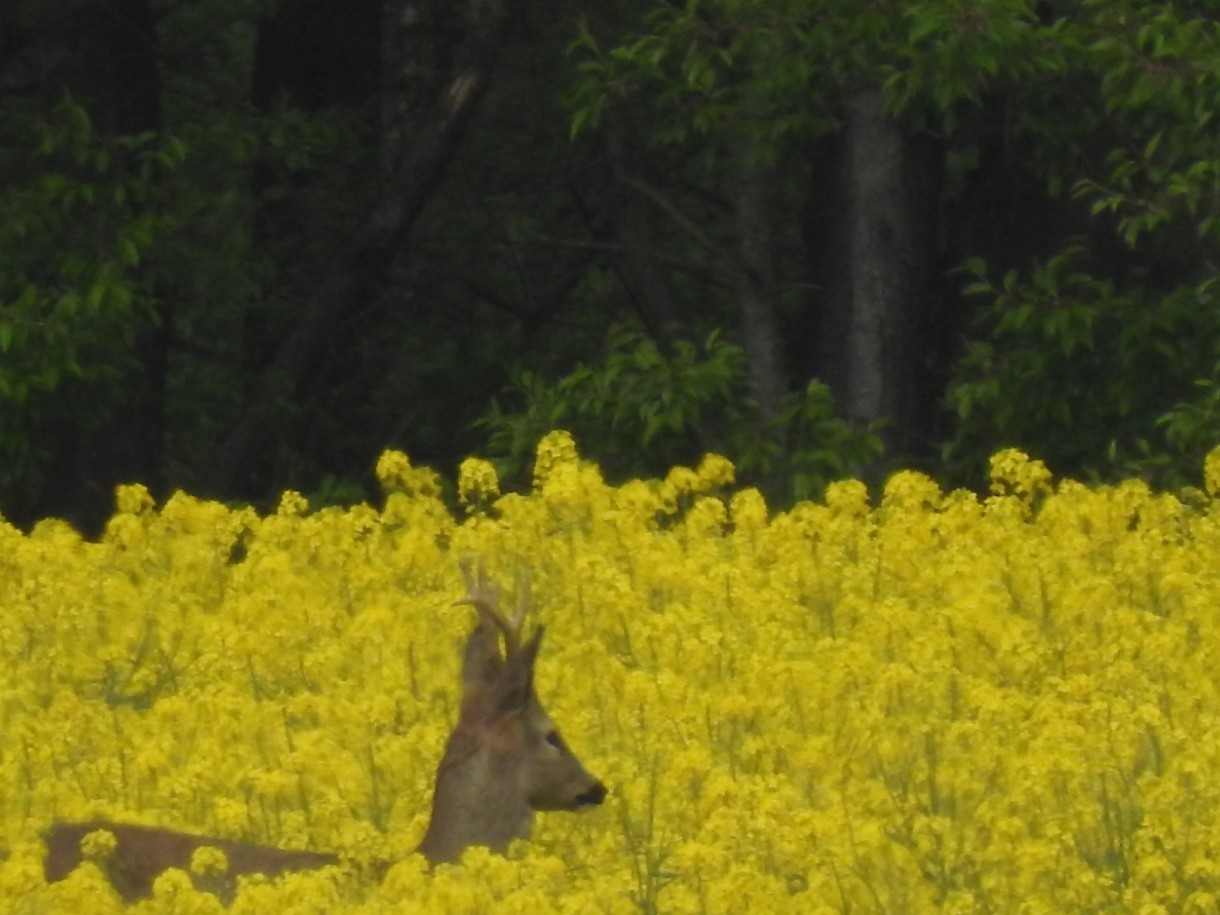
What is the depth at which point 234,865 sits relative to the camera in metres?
8.34

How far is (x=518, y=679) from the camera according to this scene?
878 cm

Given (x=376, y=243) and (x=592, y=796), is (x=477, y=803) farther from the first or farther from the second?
(x=376, y=243)

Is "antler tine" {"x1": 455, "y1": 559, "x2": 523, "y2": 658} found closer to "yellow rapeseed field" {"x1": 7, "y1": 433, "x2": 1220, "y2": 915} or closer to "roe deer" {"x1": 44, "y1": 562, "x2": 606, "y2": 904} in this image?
"roe deer" {"x1": 44, "y1": 562, "x2": 606, "y2": 904}

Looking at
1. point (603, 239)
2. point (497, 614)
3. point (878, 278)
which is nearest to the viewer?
point (497, 614)

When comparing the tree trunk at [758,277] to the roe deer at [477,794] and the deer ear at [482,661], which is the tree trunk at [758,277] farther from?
the roe deer at [477,794]

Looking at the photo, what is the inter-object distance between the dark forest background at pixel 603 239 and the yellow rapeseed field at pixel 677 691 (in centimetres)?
140

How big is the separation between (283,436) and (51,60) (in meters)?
2.12

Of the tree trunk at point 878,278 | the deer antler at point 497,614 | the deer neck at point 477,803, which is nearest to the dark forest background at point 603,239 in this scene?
the tree trunk at point 878,278

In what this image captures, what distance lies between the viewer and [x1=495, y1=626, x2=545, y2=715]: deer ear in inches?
344

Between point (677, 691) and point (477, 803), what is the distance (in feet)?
4.38

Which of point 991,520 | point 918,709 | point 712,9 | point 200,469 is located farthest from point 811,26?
point 918,709

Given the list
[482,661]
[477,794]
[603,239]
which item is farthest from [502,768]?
[603,239]

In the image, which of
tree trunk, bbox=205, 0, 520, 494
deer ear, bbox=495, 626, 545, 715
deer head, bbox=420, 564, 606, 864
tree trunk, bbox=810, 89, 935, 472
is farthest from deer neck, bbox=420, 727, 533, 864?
tree trunk, bbox=205, 0, 520, 494

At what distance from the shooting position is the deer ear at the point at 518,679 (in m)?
8.75
